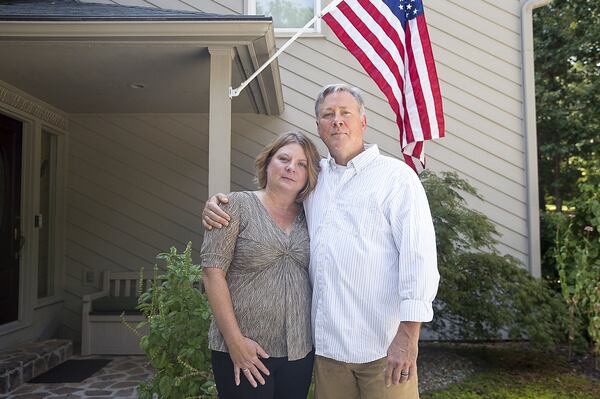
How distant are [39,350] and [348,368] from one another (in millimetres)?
3920

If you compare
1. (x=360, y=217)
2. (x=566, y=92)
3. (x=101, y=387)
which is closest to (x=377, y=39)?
(x=360, y=217)

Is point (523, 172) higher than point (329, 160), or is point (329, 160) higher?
point (523, 172)

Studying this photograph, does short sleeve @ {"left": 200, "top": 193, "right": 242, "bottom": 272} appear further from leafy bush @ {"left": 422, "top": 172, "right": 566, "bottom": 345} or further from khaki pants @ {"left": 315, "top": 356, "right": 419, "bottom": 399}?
leafy bush @ {"left": 422, "top": 172, "right": 566, "bottom": 345}

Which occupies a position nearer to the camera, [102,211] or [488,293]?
[488,293]

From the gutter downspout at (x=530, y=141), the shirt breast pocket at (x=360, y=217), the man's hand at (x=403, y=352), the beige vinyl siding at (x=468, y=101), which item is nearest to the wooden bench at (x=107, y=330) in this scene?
Result: the beige vinyl siding at (x=468, y=101)

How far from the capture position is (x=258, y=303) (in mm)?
1893

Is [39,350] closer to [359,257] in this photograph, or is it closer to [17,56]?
[17,56]

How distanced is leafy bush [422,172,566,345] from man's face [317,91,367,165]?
102 inches

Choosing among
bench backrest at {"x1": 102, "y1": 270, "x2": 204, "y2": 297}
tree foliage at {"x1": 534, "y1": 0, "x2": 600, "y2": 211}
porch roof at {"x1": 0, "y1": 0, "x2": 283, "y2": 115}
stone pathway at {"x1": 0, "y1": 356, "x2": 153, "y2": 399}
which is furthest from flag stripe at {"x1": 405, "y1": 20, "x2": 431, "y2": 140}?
tree foliage at {"x1": 534, "y1": 0, "x2": 600, "y2": 211}

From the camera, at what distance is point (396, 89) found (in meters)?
3.40

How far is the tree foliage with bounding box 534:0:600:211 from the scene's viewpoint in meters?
10.1

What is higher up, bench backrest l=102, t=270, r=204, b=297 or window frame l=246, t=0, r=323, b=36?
window frame l=246, t=0, r=323, b=36

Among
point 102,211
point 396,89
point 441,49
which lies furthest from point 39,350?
point 441,49

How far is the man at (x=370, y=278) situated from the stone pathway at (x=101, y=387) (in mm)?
2714
